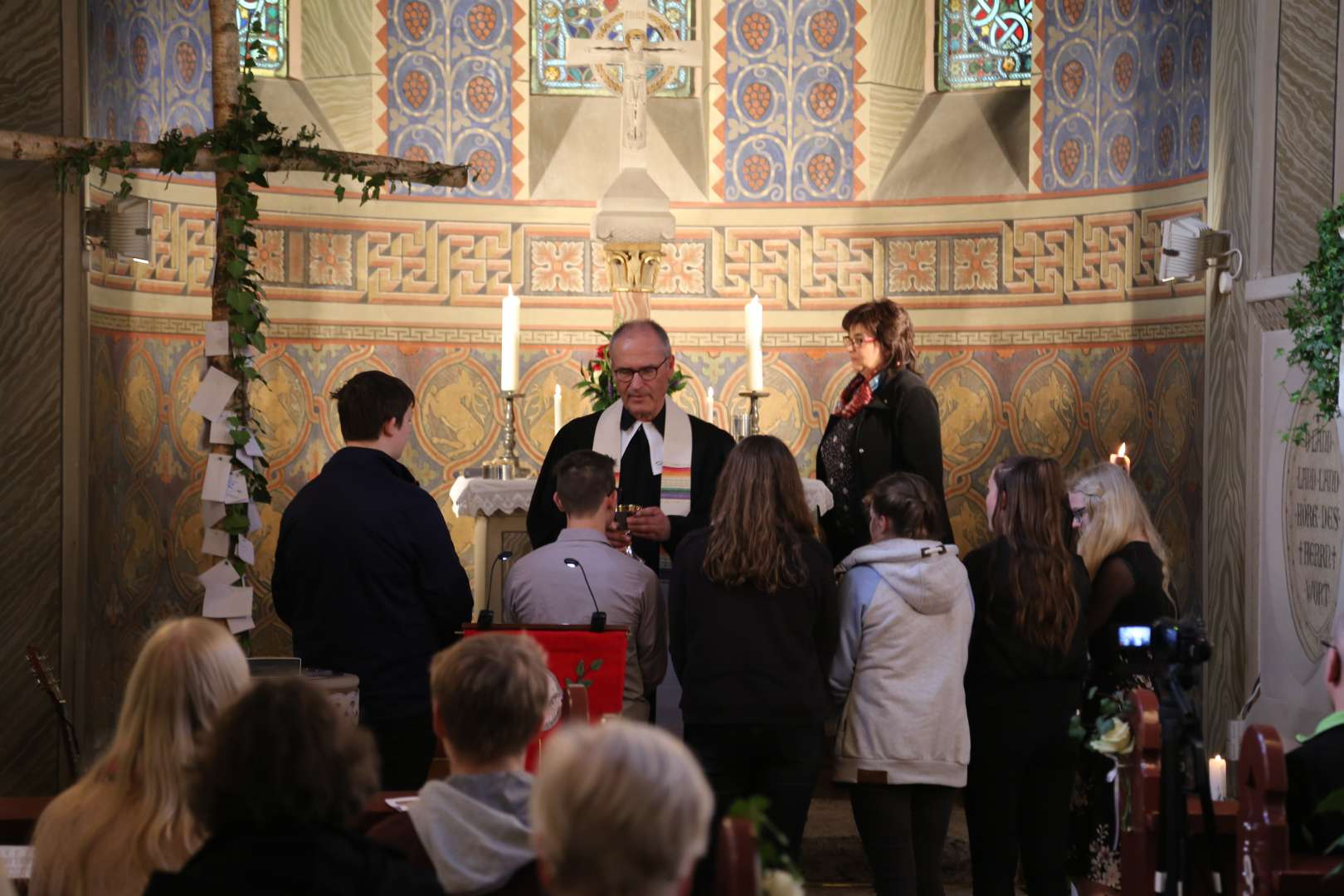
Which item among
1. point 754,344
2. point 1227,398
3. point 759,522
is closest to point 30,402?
point 754,344

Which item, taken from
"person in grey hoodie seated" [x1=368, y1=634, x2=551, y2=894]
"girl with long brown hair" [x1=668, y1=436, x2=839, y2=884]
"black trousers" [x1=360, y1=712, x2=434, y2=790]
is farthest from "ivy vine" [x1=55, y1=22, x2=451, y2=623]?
"person in grey hoodie seated" [x1=368, y1=634, x2=551, y2=894]

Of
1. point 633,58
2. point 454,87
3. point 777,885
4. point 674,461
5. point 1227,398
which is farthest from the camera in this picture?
point 454,87

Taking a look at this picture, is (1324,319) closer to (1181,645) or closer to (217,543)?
(1181,645)

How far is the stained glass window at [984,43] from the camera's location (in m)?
9.24

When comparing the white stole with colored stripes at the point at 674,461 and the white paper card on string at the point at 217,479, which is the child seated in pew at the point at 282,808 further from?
the white paper card on string at the point at 217,479

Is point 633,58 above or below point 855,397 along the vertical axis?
above

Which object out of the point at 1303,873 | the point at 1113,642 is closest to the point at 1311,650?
the point at 1113,642

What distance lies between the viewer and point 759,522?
4023mm

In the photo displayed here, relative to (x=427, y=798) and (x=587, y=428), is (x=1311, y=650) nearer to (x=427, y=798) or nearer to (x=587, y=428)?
(x=587, y=428)

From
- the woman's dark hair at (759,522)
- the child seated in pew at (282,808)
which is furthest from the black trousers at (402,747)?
the child seated in pew at (282,808)

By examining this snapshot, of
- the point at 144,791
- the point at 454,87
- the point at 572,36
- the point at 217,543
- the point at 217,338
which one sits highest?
the point at 572,36

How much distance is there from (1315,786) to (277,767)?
2004mm

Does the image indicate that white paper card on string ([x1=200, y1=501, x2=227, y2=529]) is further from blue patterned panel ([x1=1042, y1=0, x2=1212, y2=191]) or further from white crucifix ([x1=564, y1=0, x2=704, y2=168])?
blue patterned panel ([x1=1042, y1=0, x2=1212, y2=191])

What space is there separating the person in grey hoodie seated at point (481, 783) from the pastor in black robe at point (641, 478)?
7.57 ft
